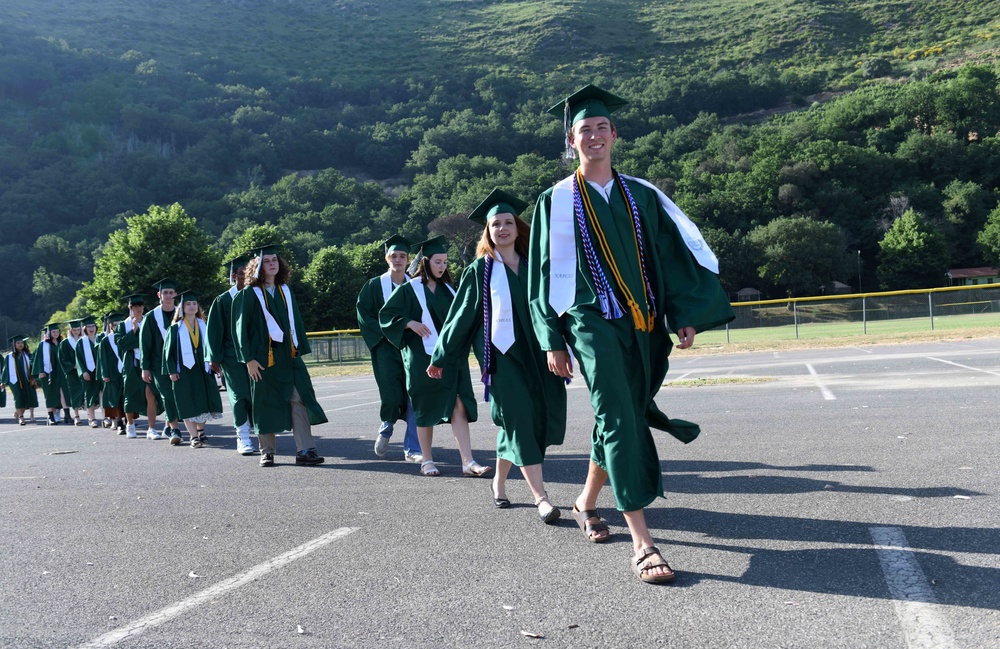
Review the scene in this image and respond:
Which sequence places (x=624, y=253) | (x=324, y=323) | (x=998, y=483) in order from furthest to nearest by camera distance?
(x=324, y=323), (x=998, y=483), (x=624, y=253)

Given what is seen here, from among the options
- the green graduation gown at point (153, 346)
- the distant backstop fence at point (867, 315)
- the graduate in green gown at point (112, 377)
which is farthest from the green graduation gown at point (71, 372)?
the distant backstop fence at point (867, 315)

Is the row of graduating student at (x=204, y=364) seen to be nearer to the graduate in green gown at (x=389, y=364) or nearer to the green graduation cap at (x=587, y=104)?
the graduate in green gown at (x=389, y=364)

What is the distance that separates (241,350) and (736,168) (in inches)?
4373

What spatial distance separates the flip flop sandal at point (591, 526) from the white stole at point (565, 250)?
3.84 ft

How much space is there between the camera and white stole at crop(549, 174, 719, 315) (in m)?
4.46

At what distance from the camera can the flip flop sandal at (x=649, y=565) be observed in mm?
3904

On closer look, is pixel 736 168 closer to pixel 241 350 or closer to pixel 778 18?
pixel 778 18

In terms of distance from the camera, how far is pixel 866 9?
16912cm

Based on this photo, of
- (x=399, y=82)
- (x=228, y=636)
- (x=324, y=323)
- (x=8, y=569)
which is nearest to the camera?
(x=228, y=636)

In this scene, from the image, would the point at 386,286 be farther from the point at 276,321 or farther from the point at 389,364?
the point at 276,321

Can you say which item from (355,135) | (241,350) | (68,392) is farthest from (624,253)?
(355,135)

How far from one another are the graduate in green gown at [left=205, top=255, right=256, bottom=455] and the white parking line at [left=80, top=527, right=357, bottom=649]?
4144mm

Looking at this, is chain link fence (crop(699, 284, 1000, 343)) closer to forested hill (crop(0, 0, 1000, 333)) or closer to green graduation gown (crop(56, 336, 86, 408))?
green graduation gown (crop(56, 336, 86, 408))

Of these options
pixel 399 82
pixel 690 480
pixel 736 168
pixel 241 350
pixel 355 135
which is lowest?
pixel 690 480
